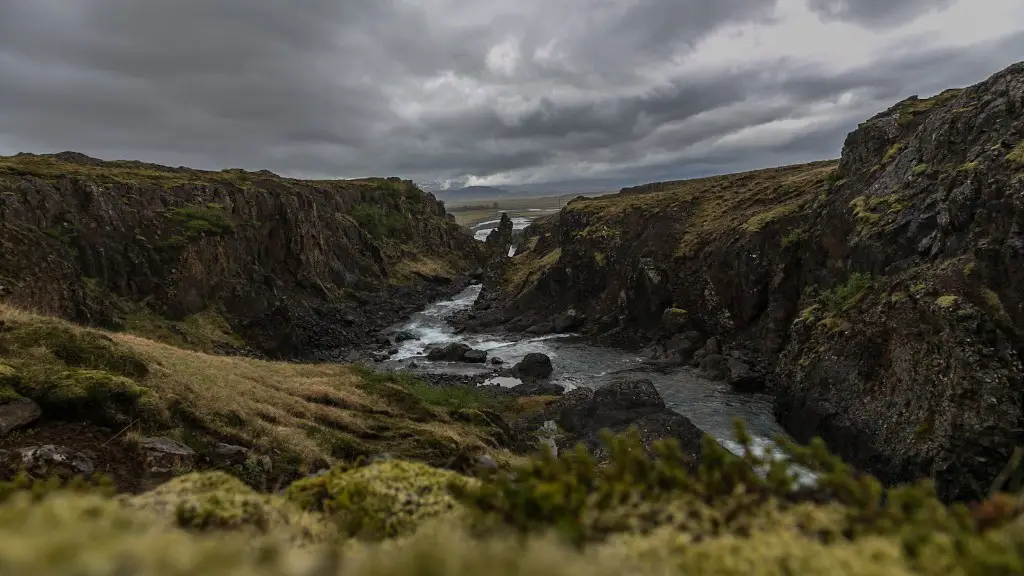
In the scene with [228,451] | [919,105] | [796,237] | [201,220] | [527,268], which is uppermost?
[919,105]

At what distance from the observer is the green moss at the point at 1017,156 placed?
20266 millimetres

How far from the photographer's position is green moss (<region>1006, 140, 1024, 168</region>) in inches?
798

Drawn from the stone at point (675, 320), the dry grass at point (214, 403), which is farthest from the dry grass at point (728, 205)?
the dry grass at point (214, 403)

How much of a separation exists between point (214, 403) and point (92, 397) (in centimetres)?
300

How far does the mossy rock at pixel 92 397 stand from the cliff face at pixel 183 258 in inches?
661

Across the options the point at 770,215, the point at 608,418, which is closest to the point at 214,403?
the point at 608,418

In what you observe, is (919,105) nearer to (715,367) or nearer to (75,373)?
(715,367)

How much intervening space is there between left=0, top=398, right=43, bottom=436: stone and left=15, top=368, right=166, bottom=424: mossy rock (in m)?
0.30

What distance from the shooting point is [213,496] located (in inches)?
Result: 147

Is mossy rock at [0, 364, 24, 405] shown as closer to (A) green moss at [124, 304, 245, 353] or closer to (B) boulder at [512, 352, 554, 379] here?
(A) green moss at [124, 304, 245, 353]

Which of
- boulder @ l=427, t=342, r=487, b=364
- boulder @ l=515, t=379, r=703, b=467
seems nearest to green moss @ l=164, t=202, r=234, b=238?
boulder @ l=427, t=342, r=487, b=364

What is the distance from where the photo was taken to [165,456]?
32.6ft

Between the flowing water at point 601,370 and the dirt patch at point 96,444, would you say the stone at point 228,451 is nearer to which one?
the dirt patch at point 96,444

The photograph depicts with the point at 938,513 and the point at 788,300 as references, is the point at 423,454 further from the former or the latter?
the point at 788,300
